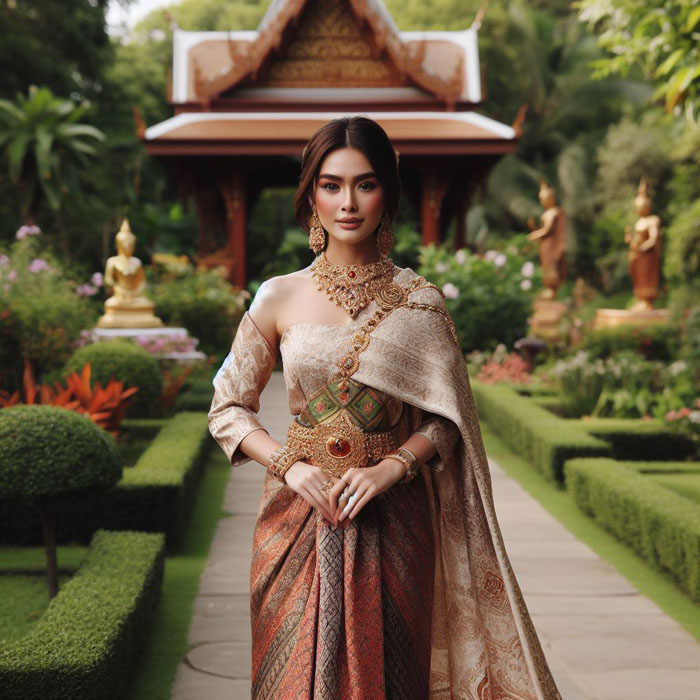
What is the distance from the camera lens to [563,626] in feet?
15.1

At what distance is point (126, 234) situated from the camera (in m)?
11.2

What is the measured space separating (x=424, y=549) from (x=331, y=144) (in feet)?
3.23

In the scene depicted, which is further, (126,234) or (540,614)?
(126,234)

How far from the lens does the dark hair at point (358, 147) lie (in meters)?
2.30

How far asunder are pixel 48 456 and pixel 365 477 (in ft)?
7.71

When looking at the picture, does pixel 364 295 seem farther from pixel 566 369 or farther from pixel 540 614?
pixel 566 369

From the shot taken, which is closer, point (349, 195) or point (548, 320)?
point (349, 195)

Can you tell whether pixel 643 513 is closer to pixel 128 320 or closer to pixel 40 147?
pixel 128 320

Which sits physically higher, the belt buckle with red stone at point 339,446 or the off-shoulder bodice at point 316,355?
the off-shoulder bodice at point 316,355

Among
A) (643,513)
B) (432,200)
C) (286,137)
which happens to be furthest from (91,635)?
(432,200)

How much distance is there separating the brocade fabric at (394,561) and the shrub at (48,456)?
197 centimetres

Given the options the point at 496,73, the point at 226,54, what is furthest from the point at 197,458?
the point at 496,73

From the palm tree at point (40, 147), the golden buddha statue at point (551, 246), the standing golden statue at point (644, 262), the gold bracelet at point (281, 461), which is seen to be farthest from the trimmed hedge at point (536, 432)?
the palm tree at point (40, 147)

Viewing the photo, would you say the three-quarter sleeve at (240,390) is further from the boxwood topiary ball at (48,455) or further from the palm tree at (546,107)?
the palm tree at (546,107)
